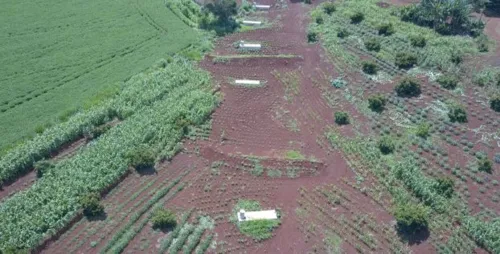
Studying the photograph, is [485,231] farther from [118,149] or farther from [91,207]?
[118,149]

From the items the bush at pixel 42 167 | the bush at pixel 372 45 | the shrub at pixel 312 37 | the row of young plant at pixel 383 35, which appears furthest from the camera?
the shrub at pixel 312 37

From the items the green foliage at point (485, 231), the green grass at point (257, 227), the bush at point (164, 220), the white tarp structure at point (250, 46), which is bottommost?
the green foliage at point (485, 231)

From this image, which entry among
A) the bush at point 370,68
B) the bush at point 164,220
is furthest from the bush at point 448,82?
the bush at point 164,220

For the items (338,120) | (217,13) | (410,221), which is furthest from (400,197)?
(217,13)

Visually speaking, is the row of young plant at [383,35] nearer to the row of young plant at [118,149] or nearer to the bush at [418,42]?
the bush at [418,42]

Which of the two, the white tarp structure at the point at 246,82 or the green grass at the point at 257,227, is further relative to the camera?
the white tarp structure at the point at 246,82

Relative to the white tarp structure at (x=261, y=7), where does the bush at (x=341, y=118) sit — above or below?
below
